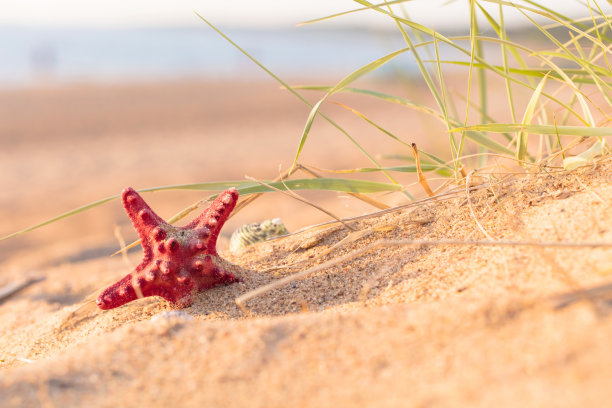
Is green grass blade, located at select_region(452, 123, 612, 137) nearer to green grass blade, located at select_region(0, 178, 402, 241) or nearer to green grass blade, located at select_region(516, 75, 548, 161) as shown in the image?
green grass blade, located at select_region(516, 75, 548, 161)

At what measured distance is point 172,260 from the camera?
1.69 meters

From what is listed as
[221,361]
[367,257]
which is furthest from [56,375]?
[367,257]

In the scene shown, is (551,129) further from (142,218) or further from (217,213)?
(142,218)

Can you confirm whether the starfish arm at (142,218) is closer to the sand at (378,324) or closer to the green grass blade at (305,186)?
the green grass blade at (305,186)

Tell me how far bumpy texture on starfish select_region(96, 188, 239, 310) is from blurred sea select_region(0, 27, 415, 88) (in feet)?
56.8

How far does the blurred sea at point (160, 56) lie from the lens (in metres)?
22.5

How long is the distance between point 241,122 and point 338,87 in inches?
401

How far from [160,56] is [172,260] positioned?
3161cm

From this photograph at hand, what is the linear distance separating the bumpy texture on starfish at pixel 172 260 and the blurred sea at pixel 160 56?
56.8 ft

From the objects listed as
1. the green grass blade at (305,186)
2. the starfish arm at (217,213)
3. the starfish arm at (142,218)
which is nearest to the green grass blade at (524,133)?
the green grass blade at (305,186)

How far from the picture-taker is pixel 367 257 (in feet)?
5.85

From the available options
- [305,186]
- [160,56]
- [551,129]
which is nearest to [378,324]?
[305,186]

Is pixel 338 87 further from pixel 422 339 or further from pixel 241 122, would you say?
pixel 241 122

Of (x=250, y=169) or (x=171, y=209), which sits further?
(x=250, y=169)
